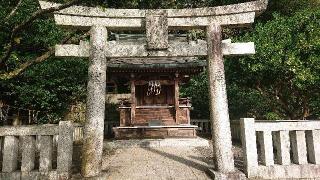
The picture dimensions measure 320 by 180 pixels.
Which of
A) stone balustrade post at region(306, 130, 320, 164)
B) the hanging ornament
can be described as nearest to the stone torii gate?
stone balustrade post at region(306, 130, 320, 164)

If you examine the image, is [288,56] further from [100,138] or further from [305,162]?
[100,138]

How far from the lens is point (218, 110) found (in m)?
6.95

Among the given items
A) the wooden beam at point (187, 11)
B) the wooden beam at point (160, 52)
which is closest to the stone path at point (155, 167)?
the wooden beam at point (160, 52)

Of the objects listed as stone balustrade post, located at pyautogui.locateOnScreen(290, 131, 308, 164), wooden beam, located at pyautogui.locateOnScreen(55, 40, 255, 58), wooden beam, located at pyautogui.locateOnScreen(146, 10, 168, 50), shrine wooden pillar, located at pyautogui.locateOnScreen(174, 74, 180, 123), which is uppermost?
wooden beam, located at pyautogui.locateOnScreen(146, 10, 168, 50)

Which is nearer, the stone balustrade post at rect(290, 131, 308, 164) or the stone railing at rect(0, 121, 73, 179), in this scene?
the stone railing at rect(0, 121, 73, 179)

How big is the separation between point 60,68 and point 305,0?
66.8ft

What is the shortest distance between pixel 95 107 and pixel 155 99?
915 centimetres

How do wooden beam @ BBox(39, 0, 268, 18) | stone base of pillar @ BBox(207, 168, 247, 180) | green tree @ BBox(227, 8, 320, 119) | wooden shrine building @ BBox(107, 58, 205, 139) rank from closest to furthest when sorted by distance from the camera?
stone base of pillar @ BBox(207, 168, 247, 180)
wooden beam @ BBox(39, 0, 268, 18)
green tree @ BBox(227, 8, 320, 119)
wooden shrine building @ BBox(107, 58, 205, 139)

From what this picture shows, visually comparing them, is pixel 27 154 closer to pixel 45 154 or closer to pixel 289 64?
pixel 45 154

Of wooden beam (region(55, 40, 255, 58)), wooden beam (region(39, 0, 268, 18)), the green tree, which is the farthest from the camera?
the green tree

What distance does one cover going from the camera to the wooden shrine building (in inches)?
563

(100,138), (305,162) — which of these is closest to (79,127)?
(100,138)

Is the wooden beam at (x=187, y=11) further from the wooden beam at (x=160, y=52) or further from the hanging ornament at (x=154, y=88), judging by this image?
the hanging ornament at (x=154, y=88)

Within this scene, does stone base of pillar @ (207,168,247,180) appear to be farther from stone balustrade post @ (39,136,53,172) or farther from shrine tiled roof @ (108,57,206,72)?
shrine tiled roof @ (108,57,206,72)
